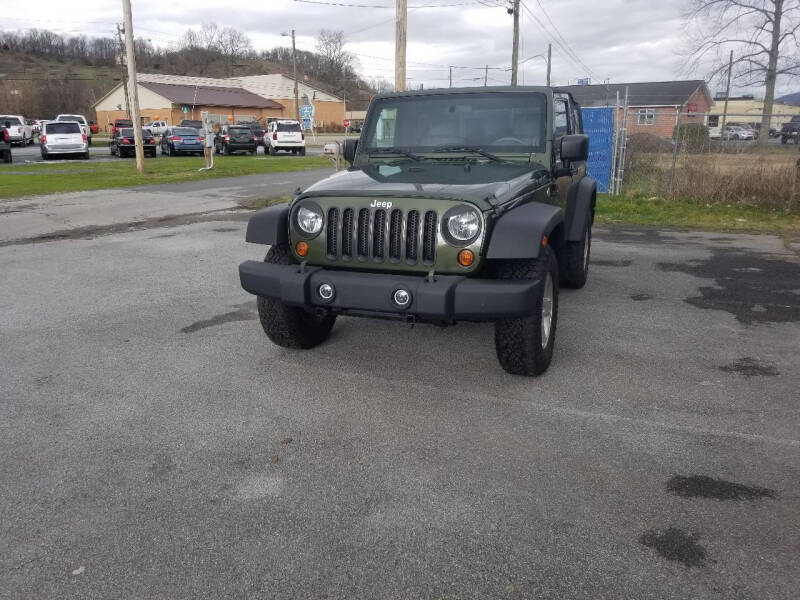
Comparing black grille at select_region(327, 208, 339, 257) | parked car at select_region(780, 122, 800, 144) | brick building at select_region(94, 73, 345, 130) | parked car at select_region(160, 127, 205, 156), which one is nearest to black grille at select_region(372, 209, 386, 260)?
black grille at select_region(327, 208, 339, 257)

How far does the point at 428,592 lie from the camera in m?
2.38

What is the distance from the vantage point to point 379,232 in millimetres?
4035

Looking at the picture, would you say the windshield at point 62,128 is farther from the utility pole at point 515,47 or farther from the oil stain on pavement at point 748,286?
the oil stain on pavement at point 748,286

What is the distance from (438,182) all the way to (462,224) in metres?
0.52

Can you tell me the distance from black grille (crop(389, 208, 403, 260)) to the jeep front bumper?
0.14 meters

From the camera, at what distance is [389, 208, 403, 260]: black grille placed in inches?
157

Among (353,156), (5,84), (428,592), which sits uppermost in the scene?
(5,84)

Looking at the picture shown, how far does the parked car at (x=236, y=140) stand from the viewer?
3438cm

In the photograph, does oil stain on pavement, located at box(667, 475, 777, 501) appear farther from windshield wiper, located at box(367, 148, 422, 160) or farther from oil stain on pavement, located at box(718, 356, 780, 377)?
windshield wiper, located at box(367, 148, 422, 160)

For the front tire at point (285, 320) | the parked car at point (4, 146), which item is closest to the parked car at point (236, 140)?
the parked car at point (4, 146)

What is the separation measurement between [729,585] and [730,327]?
3.63 metres

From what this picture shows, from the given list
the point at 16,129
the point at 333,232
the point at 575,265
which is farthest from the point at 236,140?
the point at 333,232

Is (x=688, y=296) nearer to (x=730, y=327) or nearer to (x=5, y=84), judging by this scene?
(x=730, y=327)

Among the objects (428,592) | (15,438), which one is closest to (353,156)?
(15,438)
